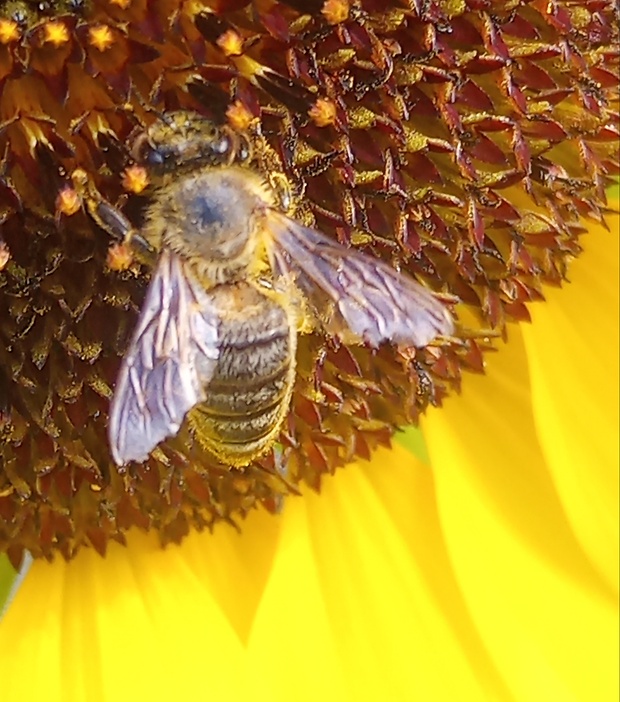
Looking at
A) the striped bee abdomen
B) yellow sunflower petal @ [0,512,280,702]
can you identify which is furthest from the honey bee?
yellow sunflower petal @ [0,512,280,702]

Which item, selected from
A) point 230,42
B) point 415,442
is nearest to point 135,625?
point 415,442

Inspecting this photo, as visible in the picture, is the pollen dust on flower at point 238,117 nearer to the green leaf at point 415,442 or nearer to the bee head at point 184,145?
the bee head at point 184,145

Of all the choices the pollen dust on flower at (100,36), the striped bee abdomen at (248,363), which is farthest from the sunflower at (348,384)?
the striped bee abdomen at (248,363)

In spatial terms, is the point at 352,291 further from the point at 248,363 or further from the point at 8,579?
the point at 8,579

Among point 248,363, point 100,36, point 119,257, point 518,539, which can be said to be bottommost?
point 518,539

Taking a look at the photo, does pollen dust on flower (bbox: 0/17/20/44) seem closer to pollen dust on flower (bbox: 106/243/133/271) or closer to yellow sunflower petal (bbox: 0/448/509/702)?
pollen dust on flower (bbox: 106/243/133/271)

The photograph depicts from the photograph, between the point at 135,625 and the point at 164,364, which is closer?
the point at 164,364
